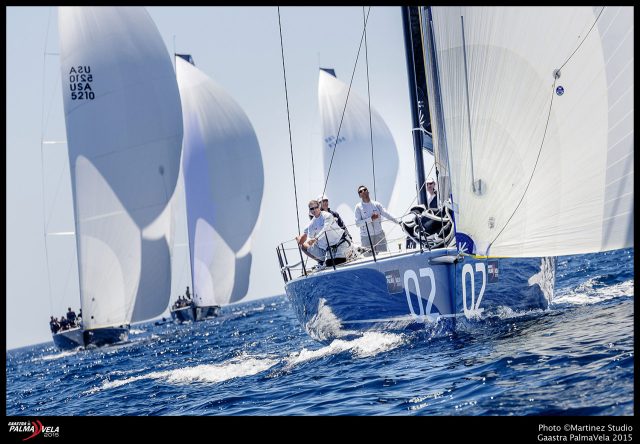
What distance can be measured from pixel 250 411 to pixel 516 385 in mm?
2295

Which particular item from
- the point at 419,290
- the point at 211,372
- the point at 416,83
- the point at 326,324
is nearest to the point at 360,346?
the point at 326,324

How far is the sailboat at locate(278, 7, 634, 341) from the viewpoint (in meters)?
6.80

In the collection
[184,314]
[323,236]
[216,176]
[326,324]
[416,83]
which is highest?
[216,176]

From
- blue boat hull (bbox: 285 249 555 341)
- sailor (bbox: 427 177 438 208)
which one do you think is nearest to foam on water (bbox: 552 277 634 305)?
blue boat hull (bbox: 285 249 555 341)

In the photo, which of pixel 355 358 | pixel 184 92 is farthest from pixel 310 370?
pixel 184 92

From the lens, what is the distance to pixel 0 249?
273 inches

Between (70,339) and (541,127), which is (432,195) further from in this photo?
(70,339)

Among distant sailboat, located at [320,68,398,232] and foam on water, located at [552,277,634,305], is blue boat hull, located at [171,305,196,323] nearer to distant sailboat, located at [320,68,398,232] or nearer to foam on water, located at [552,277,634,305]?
distant sailboat, located at [320,68,398,232]

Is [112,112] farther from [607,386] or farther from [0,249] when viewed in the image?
[607,386]

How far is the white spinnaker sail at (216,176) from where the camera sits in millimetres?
32062

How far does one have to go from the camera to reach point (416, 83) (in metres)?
11.2

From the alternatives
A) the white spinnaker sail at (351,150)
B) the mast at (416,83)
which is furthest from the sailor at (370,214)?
the white spinnaker sail at (351,150)

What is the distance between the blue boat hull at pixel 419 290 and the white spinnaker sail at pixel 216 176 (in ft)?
73.4
